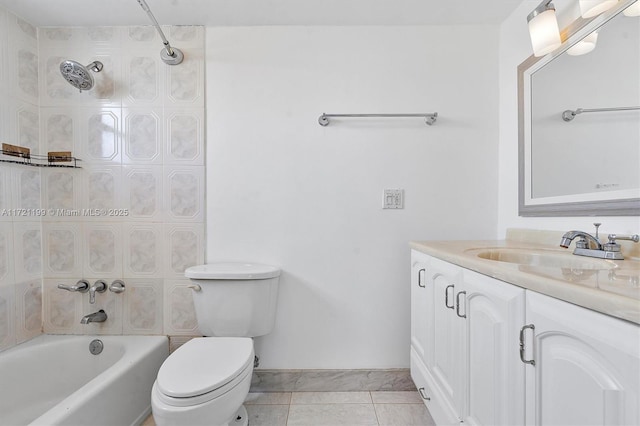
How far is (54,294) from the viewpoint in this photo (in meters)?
1.65

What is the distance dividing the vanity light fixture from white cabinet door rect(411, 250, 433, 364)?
3.31 feet

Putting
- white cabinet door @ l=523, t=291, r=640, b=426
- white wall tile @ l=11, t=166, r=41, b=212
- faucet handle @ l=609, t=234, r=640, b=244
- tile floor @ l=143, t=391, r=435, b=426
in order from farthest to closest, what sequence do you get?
1. white wall tile @ l=11, t=166, r=41, b=212
2. tile floor @ l=143, t=391, r=435, b=426
3. faucet handle @ l=609, t=234, r=640, b=244
4. white cabinet door @ l=523, t=291, r=640, b=426

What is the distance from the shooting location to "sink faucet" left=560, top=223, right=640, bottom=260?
91cm

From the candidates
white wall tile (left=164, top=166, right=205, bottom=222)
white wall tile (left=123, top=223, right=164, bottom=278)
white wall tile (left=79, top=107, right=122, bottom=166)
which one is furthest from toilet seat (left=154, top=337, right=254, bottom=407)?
white wall tile (left=79, top=107, right=122, bottom=166)

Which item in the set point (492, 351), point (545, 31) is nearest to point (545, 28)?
point (545, 31)

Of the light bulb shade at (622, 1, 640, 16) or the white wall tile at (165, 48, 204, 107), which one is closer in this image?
the light bulb shade at (622, 1, 640, 16)

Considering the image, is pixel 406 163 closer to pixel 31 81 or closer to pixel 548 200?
pixel 548 200

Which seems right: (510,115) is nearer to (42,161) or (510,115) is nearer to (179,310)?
(179,310)

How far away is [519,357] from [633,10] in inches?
46.3

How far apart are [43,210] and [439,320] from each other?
216 cm

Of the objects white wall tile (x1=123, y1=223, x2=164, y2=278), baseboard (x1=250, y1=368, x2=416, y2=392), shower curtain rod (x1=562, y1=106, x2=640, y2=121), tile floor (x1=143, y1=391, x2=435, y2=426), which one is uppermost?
shower curtain rod (x1=562, y1=106, x2=640, y2=121)

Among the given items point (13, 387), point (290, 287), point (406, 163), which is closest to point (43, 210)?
point (13, 387)

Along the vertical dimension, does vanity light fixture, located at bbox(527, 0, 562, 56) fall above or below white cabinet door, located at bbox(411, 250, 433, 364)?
above

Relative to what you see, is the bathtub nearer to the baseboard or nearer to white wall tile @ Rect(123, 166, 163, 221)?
the baseboard
